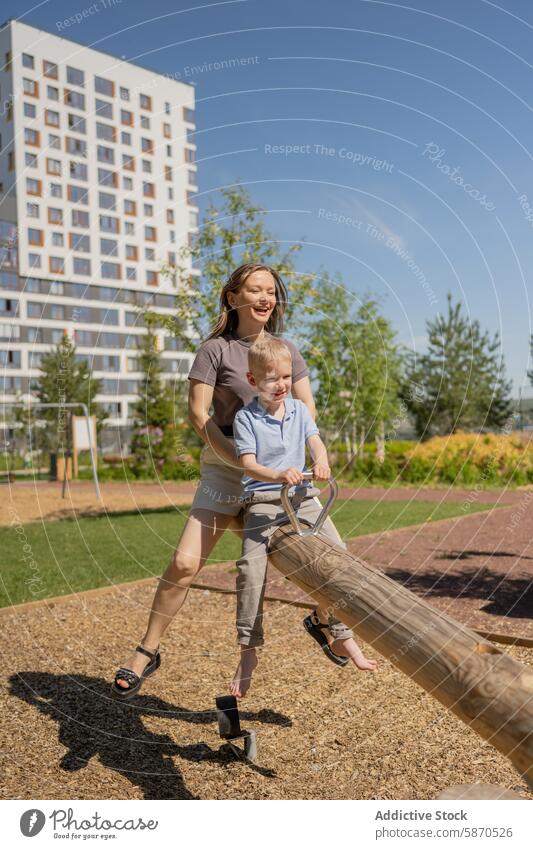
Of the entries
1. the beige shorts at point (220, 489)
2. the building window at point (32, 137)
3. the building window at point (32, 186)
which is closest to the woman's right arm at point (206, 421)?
the beige shorts at point (220, 489)

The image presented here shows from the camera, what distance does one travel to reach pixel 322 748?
15.9 ft

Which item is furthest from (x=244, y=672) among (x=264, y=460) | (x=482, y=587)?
(x=482, y=587)

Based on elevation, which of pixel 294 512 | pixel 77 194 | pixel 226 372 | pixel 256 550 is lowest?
pixel 256 550

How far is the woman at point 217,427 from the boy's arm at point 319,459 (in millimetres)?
357

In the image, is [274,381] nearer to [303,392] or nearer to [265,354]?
[265,354]

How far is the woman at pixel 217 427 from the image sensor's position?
4.60 m

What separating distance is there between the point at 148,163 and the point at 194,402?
47988mm

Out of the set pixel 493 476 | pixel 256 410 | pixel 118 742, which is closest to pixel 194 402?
pixel 256 410

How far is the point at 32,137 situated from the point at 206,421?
5349cm

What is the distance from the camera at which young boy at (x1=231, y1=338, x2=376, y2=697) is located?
13.9ft

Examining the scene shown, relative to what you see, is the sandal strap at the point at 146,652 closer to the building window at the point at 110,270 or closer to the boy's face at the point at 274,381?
the boy's face at the point at 274,381

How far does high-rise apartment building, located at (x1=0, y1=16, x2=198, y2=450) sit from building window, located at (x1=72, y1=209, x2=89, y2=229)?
0.09m

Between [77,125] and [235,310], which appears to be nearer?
[235,310]

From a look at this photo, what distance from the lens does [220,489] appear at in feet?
15.2
